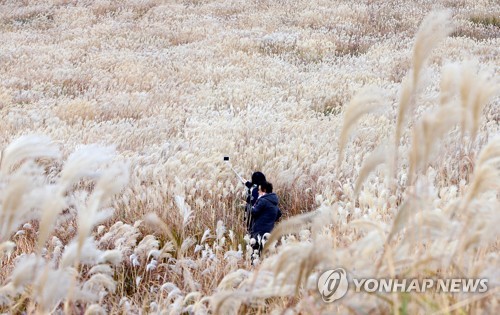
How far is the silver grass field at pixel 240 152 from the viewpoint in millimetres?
1812

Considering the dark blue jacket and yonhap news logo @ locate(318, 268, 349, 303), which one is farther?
the dark blue jacket

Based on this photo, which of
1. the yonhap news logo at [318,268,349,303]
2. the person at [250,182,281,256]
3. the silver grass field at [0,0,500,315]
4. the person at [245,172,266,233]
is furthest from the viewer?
the person at [245,172,266,233]

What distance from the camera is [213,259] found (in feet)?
12.3

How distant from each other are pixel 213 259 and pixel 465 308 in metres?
2.16

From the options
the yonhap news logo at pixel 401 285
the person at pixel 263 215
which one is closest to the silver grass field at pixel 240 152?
the yonhap news logo at pixel 401 285

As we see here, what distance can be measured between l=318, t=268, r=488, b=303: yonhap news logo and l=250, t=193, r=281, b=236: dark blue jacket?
8.53 ft

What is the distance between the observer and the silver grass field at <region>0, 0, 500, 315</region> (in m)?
1.81

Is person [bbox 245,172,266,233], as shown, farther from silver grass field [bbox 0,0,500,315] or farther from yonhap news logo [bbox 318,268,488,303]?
yonhap news logo [bbox 318,268,488,303]

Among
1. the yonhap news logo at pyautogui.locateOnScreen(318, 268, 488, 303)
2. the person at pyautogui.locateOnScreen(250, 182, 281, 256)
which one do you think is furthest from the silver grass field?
the person at pyautogui.locateOnScreen(250, 182, 281, 256)

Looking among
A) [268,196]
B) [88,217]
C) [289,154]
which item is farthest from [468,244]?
[289,154]

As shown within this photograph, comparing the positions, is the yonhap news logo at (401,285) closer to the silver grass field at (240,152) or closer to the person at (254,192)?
the silver grass field at (240,152)

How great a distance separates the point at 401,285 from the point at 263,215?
2.95 m

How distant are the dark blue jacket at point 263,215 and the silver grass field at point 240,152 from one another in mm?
183

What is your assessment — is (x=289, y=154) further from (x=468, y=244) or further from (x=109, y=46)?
(x=109, y=46)
